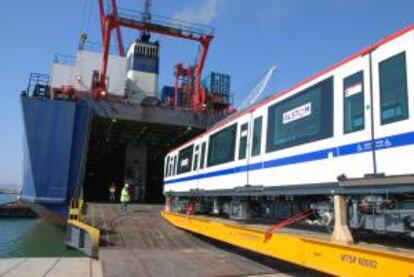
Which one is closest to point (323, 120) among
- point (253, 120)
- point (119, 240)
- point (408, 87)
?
point (408, 87)

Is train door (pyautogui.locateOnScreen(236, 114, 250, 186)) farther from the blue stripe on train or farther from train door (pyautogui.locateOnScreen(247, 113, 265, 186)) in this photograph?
train door (pyautogui.locateOnScreen(247, 113, 265, 186))

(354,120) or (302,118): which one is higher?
(302,118)

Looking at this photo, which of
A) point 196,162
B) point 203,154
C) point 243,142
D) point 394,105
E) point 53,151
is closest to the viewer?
point 394,105

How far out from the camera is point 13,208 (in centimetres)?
4250

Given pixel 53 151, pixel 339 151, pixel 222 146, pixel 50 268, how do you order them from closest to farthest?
pixel 339 151 < pixel 50 268 < pixel 222 146 < pixel 53 151

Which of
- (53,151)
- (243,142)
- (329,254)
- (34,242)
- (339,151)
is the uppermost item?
(53,151)

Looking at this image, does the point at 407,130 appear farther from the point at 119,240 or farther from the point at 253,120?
the point at 119,240

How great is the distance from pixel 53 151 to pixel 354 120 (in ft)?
67.0

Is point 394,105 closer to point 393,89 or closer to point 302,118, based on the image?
point 393,89

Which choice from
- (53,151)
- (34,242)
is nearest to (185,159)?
(53,151)

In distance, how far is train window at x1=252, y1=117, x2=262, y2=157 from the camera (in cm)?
1039

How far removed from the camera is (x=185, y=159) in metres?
17.4

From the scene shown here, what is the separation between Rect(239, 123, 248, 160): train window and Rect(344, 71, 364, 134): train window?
4.09 m

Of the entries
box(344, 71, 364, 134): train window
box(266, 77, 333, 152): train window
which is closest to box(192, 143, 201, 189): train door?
box(266, 77, 333, 152): train window
